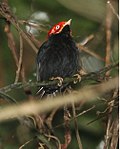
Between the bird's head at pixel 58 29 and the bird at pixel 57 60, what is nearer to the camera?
the bird at pixel 57 60

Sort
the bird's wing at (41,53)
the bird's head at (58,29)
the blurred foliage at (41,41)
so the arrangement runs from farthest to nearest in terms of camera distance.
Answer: the blurred foliage at (41,41), the bird's head at (58,29), the bird's wing at (41,53)

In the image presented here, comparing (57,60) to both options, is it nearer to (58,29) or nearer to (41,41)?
(58,29)

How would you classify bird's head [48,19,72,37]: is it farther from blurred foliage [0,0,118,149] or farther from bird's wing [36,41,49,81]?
blurred foliage [0,0,118,149]

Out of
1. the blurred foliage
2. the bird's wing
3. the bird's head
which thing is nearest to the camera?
the bird's wing

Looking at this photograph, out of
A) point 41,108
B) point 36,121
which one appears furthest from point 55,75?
point 41,108

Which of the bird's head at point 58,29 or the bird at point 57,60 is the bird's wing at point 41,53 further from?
the bird's head at point 58,29

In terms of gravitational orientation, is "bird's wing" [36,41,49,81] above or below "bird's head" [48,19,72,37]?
below

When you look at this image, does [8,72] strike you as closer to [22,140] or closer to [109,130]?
[22,140]

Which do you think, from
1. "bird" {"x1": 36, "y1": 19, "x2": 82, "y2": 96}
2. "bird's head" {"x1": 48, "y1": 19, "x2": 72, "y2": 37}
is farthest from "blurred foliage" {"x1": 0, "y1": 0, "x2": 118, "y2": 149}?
"bird" {"x1": 36, "y1": 19, "x2": 82, "y2": 96}

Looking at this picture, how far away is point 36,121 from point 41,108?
237 cm

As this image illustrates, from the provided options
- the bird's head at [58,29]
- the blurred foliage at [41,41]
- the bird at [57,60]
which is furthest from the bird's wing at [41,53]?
the blurred foliage at [41,41]

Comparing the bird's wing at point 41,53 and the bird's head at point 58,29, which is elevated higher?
the bird's head at point 58,29

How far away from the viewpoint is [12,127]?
6.26 metres

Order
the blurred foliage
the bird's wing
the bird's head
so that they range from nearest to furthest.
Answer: the bird's wing → the bird's head → the blurred foliage
